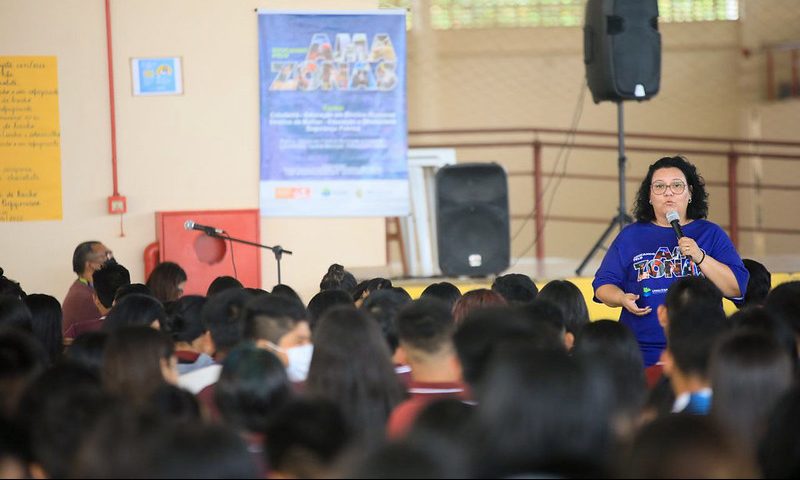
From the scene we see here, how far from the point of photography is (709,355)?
2604mm

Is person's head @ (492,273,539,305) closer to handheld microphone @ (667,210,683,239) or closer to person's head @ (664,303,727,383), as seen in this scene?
handheld microphone @ (667,210,683,239)

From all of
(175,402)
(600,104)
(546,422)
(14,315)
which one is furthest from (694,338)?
(600,104)

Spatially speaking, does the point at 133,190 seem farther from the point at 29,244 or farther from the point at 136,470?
the point at 136,470

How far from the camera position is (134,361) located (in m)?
2.79

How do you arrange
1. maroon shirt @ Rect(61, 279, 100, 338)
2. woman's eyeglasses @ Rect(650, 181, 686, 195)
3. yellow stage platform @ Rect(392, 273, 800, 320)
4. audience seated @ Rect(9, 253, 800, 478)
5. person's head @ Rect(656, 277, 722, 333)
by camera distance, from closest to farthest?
audience seated @ Rect(9, 253, 800, 478), person's head @ Rect(656, 277, 722, 333), woman's eyeglasses @ Rect(650, 181, 686, 195), maroon shirt @ Rect(61, 279, 100, 338), yellow stage platform @ Rect(392, 273, 800, 320)

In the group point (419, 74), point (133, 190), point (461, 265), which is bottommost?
point (461, 265)

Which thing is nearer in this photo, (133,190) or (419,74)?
(133,190)

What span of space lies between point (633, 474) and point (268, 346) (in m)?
1.52

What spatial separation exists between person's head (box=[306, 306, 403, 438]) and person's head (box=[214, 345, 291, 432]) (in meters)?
0.17

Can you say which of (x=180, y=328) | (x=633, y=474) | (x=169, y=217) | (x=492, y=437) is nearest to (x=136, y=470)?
(x=492, y=437)

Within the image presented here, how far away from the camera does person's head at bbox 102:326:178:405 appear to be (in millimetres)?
2775

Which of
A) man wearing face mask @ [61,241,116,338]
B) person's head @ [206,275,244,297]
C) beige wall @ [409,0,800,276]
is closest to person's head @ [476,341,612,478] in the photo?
person's head @ [206,275,244,297]

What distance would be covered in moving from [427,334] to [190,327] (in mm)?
1253

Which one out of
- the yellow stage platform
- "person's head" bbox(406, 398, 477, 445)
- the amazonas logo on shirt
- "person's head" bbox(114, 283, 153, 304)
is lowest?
the yellow stage platform
